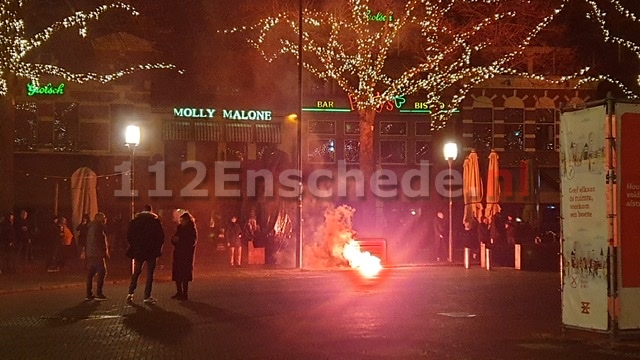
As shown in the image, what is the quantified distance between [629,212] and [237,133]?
86.7ft

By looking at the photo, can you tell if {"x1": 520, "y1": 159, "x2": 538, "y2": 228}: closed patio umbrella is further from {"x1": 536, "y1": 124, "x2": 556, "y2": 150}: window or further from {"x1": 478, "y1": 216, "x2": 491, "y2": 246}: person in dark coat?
{"x1": 536, "y1": 124, "x2": 556, "y2": 150}: window

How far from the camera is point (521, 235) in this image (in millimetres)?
29281

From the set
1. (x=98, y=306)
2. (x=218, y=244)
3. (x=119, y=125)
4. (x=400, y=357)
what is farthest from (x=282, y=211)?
(x=400, y=357)

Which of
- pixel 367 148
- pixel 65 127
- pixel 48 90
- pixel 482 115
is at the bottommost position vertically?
pixel 367 148

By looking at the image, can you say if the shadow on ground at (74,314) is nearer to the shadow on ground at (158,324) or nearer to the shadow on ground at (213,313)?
the shadow on ground at (158,324)

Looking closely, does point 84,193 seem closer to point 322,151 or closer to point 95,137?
point 95,137

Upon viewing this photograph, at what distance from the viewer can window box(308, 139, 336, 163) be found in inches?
1430

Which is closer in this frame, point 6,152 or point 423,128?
point 6,152

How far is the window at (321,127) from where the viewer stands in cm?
3612

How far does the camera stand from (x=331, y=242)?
23.7m

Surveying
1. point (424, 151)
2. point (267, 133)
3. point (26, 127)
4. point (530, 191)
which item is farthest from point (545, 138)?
point (26, 127)

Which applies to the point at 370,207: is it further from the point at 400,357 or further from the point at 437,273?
the point at 400,357

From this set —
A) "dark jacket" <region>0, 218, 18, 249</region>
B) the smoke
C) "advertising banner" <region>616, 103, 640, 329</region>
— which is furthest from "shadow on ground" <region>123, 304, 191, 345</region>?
the smoke

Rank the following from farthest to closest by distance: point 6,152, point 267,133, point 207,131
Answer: point 267,133 → point 207,131 → point 6,152
